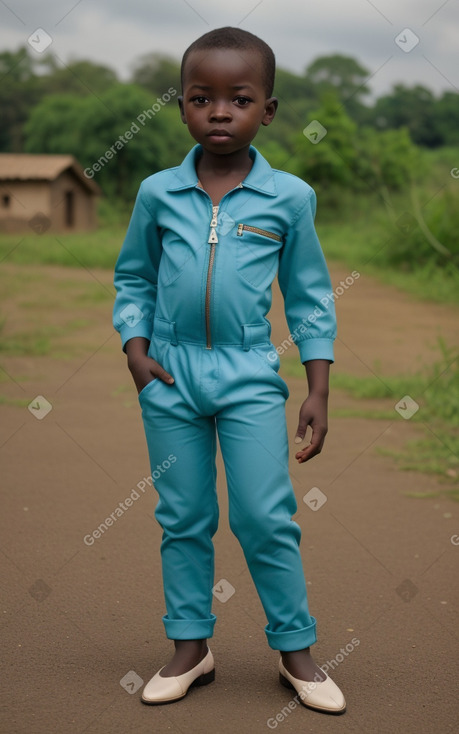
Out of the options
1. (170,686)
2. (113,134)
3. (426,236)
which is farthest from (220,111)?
(113,134)

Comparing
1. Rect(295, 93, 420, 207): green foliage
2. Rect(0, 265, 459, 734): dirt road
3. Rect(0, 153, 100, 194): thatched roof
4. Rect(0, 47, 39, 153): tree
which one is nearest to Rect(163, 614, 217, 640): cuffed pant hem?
Rect(0, 265, 459, 734): dirt road

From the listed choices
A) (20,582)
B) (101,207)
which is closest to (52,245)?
(101,207)

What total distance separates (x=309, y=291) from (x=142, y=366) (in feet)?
1.38

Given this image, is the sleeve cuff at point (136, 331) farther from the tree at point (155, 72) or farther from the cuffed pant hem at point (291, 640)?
the tree at point (155, 72)

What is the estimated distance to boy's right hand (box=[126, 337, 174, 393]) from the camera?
2180 mm

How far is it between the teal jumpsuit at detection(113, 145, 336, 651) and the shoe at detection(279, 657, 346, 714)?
0.28 ft

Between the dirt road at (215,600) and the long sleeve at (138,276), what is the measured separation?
2.72 ft

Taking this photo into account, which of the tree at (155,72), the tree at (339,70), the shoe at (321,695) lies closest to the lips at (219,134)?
→ the shoe at (321,695)

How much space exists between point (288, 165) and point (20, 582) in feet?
46.8

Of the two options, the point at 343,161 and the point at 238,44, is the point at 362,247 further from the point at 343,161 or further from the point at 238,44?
the point at 238,44

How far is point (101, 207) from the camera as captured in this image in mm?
15445

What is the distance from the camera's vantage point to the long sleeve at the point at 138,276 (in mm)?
2270

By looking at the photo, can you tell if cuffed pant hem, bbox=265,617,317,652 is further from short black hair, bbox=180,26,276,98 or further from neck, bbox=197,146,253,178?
short black hair, bbox=180,26,276,98

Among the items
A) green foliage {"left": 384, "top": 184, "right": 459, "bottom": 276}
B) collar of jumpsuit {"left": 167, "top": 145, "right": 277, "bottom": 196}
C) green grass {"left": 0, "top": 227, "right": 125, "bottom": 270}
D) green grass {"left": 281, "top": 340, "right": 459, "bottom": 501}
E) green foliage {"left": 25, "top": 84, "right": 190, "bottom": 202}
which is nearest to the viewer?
collar of jumpsuit {"left": 167, "top": 145, "right": 277, "bottom": 196}
